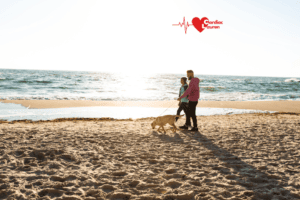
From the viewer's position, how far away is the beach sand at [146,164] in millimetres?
2980

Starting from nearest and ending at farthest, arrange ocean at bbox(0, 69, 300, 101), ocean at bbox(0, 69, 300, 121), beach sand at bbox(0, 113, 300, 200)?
1. beach sand at bbox(0, 113, 300, 200)
2. ocean at bbox(0, 69, 300, 121)
3. ocean at bbox(0, 69, 300, 101)

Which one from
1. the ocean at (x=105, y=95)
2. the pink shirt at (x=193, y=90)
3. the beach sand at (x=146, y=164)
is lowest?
the beach sand at (x=146, y=164)

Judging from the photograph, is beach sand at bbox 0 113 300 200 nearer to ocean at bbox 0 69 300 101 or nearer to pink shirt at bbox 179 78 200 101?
pink shirt at bbox 179 78 200 101

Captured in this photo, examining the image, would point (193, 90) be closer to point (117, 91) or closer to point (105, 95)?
point (105, 95)

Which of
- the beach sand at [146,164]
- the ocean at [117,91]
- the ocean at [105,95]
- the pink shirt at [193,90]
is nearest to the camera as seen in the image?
the beach sand at [146,164]

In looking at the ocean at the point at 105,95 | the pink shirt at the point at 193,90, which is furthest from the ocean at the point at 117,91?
the pink shirt at the point at 193,90


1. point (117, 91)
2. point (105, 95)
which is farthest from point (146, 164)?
point (117, 91)

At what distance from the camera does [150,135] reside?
618cm

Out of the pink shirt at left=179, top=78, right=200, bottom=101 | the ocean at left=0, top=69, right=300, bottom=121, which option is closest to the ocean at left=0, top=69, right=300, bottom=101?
the ocean at left=0, top=69, right=300, bottom=121

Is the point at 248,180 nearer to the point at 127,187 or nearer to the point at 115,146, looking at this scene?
the point at 127,187

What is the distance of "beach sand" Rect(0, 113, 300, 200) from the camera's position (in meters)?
2.98

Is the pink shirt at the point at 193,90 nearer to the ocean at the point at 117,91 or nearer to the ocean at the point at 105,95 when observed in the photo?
the ocean at the point at 105,95

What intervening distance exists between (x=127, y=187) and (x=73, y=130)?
157 inches

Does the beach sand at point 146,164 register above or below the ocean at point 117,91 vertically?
below
